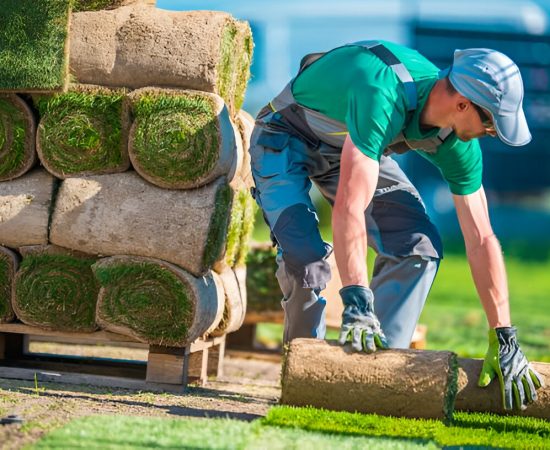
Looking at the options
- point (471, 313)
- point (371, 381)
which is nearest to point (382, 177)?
point (371, 381)

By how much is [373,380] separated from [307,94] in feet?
4.35

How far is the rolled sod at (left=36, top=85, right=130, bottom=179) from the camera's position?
4.24 metres

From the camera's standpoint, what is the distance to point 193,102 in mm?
4168

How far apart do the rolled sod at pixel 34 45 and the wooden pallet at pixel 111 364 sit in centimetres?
120

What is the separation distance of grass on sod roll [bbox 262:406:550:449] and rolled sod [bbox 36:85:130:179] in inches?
64.7

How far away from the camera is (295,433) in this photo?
9.68 feet

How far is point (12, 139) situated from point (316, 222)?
158 cm

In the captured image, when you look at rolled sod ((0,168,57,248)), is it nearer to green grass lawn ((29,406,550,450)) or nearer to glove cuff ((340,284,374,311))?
green grass lawn ((29,406,550,450))

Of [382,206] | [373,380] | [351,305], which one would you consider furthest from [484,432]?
[382,206]

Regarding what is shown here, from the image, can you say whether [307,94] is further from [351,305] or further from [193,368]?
[193,368]

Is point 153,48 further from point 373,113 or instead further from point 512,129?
point 512,129

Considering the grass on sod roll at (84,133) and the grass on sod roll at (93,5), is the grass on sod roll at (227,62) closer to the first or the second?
the grass on sod roll at (84,133)

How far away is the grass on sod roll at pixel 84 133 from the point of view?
4.24 m

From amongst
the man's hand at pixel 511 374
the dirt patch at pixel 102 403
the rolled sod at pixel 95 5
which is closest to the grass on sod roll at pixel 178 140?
the rolled sod at pixel 95 5
